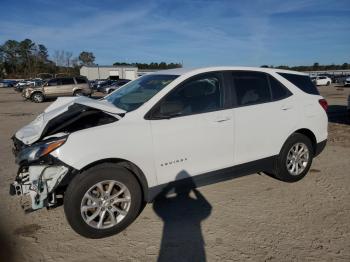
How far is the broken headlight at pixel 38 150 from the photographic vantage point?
10.3ft

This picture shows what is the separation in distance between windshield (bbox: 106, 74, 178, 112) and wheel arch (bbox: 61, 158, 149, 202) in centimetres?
64

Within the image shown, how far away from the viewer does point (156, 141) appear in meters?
3.53

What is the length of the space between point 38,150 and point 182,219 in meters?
1.82

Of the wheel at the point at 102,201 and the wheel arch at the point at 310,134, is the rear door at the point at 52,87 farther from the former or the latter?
the wheel at the point at 102,201

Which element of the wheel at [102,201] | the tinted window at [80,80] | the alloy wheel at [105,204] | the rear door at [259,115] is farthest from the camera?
the tinted window at [80,80]

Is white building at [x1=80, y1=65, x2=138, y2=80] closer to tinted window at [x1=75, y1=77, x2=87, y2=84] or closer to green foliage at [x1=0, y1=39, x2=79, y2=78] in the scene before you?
green foliage at [x1=0, y1=39, x2=79, y2=78]

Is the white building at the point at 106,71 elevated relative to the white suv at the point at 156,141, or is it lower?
elevated

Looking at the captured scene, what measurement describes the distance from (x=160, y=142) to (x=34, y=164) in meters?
1.35

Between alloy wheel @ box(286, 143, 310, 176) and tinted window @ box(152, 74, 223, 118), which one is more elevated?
tinted window @ box(152, 74, 223, 118)

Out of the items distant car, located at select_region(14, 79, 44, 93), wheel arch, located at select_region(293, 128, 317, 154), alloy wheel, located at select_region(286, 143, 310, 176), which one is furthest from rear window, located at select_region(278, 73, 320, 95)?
distant car, located at select_region(14, 79, 44, 93)

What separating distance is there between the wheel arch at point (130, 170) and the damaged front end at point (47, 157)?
0.03 metres

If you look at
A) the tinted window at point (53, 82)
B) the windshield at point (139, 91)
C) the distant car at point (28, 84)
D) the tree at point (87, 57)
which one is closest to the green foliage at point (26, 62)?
the tree at point (87, 57)

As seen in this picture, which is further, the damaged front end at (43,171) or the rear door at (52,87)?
the rear door at (52,87)

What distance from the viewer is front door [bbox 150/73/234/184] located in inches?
141
